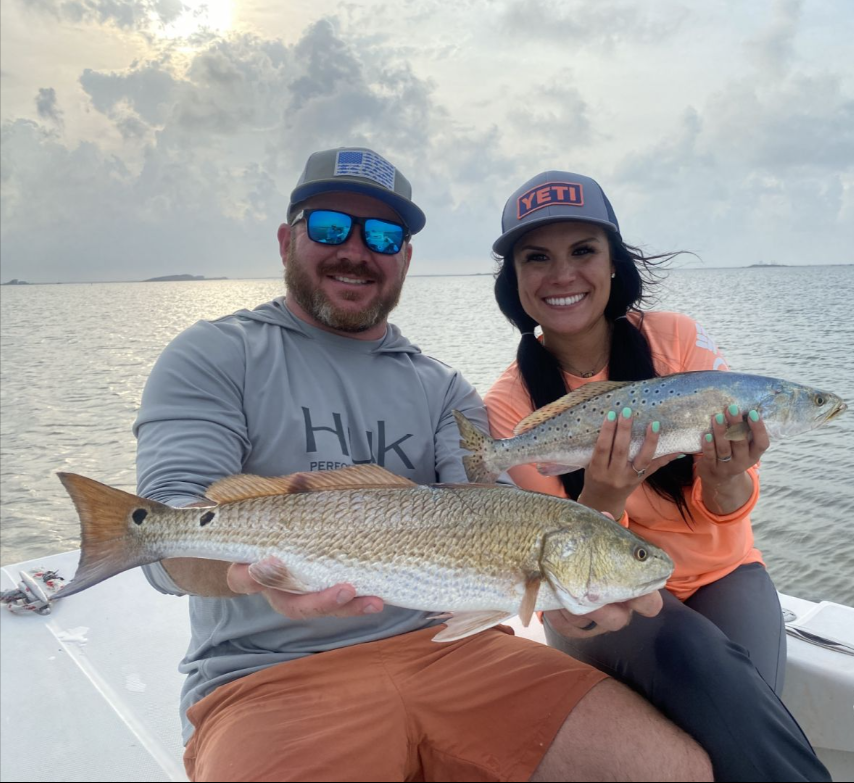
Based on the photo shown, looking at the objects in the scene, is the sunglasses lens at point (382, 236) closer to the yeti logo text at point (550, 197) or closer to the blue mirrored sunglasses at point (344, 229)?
the blue mirrored sunglasses at point (344, 229)

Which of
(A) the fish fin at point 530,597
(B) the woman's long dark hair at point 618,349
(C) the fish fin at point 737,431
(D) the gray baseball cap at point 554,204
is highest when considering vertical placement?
(D) the gray baseball cap at point 554,204

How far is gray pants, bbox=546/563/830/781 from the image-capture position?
2484 millimetres

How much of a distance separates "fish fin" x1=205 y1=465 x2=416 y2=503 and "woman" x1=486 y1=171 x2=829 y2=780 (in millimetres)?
1096

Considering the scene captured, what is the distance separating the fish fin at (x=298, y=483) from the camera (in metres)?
2.66

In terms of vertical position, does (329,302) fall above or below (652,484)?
above

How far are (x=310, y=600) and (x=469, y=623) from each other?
2.09ft

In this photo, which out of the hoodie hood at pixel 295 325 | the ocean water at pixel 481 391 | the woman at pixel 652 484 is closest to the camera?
the woman at pixel 652 484

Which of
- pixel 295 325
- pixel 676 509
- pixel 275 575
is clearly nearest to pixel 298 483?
pixel 275 575

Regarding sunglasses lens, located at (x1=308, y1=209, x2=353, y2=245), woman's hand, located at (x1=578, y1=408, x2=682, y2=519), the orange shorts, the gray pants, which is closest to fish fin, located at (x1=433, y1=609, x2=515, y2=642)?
the orange shorts

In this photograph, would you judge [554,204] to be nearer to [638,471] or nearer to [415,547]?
[638,471]

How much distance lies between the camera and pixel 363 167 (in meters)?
3.65

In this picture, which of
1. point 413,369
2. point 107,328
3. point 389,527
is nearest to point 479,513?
point 389,527

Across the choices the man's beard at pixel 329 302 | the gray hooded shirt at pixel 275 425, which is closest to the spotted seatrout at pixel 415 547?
the gray hooded shirt at pixel 275 425

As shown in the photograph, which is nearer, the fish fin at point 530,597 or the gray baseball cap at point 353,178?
the fish fin at point 530,597
